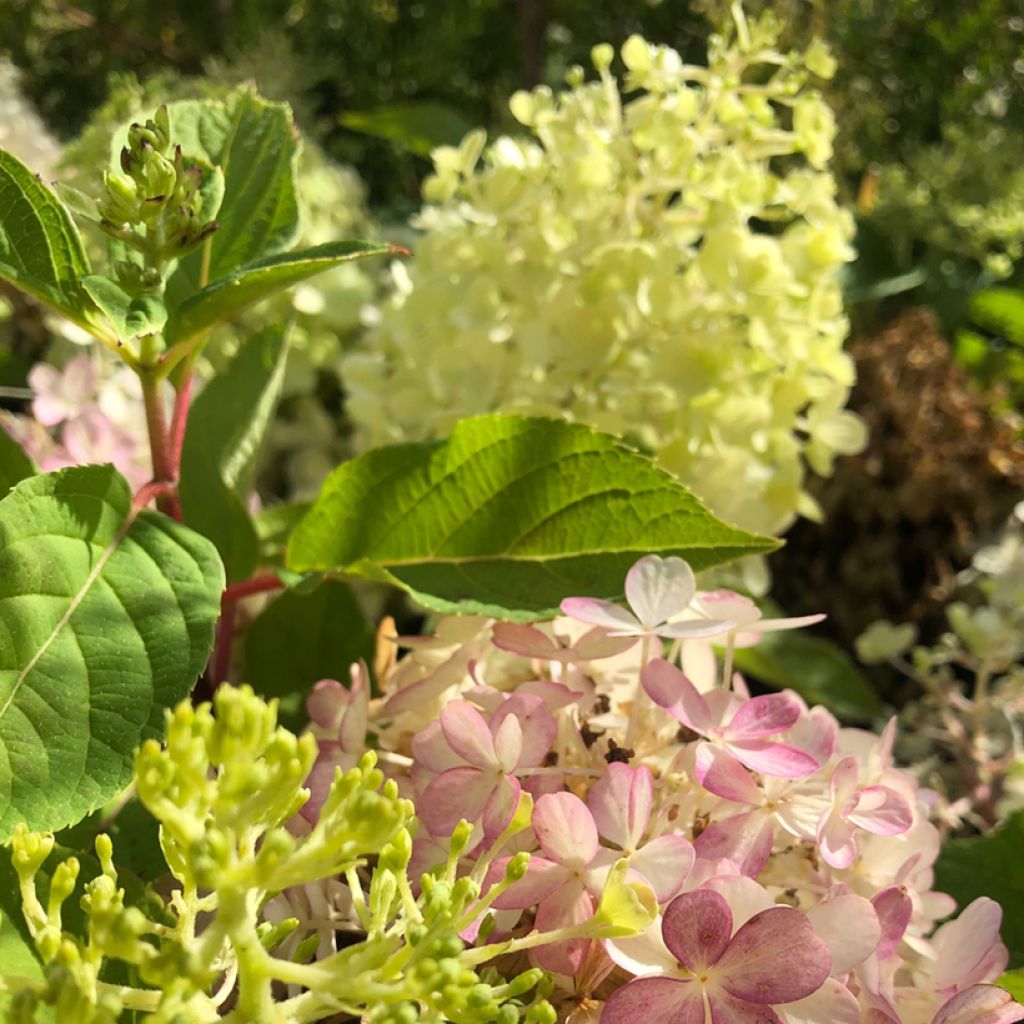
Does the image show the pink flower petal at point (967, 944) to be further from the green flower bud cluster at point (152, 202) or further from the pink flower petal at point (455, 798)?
the green flower bud cluster at point (152, 202)

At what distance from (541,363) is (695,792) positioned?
0.31m

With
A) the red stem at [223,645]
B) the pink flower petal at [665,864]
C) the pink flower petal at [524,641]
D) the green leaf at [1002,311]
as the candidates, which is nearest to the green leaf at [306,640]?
the red stem at [223,645]

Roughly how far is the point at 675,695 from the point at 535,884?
0.25 ft

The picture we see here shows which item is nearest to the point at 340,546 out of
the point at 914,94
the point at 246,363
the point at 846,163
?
the point at 246,363

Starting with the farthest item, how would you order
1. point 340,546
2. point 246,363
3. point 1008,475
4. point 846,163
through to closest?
1. point 846,163
2. point 1008,475
3. point 246,363
4. point 340,546

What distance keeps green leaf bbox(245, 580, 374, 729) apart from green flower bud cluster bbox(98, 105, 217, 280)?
0.70ft

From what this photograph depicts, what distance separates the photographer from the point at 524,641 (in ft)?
1.34

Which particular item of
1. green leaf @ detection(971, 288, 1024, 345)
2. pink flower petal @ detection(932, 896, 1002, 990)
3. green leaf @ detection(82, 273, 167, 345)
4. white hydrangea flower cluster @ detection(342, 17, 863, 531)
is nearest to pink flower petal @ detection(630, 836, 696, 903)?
pink flower petal @ detection(932, 896, 1002, 990)

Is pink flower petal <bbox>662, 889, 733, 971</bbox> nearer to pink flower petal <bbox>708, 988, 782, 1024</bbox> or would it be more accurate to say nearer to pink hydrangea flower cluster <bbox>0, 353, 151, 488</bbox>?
pink flower petal <bbox>708, 988, 782, 1024</bbox>

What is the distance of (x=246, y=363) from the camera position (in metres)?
0.58

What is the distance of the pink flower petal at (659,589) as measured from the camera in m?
0.37

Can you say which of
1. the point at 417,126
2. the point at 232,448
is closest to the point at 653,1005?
the point at 232,448

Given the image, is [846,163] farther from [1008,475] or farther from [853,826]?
[853,826]

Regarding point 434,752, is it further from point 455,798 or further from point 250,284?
point 250,284
